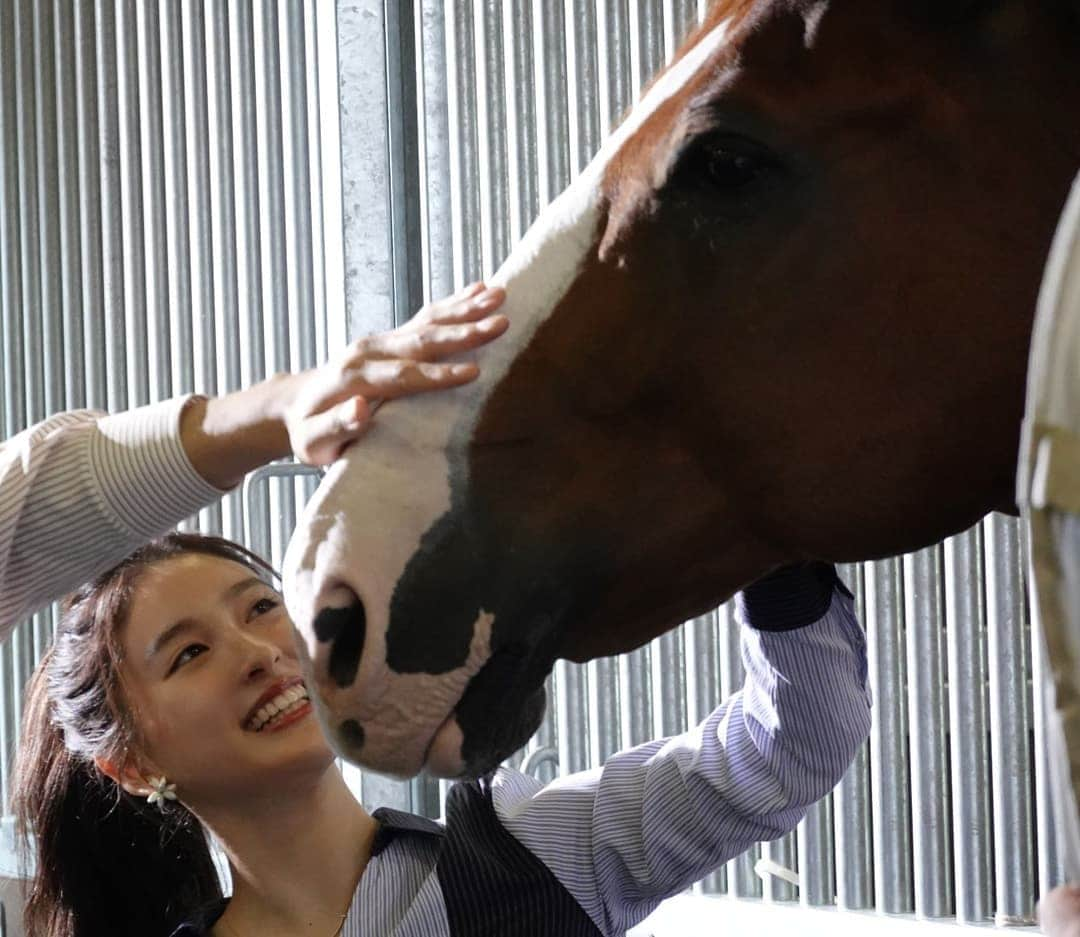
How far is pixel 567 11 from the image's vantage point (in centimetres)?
209

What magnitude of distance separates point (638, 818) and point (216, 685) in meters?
0.42

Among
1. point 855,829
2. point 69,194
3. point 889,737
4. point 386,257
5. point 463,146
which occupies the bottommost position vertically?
point 855,829

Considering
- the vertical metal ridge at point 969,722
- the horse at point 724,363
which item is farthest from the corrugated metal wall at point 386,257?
the horse at point 724,363

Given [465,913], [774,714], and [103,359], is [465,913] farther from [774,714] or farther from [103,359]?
[103,359]

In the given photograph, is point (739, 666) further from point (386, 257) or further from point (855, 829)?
point (386, 257)

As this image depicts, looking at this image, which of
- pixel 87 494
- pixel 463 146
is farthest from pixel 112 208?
pixel 87 494

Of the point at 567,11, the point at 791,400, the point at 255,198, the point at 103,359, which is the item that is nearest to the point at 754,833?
the point at 791,400

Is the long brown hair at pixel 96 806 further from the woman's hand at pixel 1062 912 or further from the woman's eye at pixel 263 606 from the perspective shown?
the woman's hand at pixel 1062 912

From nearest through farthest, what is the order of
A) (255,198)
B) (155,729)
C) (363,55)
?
(155,729) < (363,55) < (255,198)

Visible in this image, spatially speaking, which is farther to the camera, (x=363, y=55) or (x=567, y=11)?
(x=363, y=55)

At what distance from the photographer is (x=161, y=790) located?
5.13 ft

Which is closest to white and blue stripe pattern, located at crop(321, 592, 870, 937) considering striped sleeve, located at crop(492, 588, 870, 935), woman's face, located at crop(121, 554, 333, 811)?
striped sleeve, located at crop(492, 588, 870, 935)

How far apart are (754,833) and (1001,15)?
756 mm

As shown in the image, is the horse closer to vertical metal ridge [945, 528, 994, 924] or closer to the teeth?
the teeth
